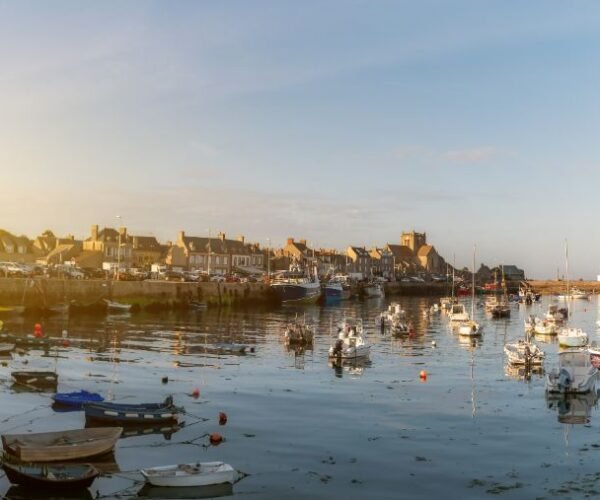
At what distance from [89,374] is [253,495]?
2466 cm

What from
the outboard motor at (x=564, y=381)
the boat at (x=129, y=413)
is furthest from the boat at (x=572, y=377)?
the boat at (x=129, y=413)

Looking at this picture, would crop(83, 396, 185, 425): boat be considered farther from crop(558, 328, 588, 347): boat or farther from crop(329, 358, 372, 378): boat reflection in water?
crop(558, 328, 588, 347): boat

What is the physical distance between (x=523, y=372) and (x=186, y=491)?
32.2 metres

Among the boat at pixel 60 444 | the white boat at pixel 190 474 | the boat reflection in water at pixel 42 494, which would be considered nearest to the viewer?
the boat reflection in water at pixel 42 494

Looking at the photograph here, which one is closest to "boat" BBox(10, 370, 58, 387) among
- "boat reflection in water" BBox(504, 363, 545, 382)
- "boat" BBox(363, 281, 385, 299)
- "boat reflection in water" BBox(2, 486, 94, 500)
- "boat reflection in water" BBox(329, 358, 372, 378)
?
"boat reflection in water" BBox(2, 486, 94, 500)

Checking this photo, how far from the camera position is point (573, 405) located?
37375mm

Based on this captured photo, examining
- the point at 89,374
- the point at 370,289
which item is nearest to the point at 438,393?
the point at 89,374

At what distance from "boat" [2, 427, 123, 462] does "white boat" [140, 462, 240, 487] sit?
2.59 meters

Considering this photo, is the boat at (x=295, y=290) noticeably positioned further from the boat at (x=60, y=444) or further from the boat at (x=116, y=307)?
Result: the boat at (x=60, y=444)

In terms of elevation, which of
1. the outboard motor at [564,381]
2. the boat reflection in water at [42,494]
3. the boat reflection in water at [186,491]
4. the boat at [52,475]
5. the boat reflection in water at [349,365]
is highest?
the outboard motor at [564,381]

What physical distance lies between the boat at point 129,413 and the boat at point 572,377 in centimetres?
2207

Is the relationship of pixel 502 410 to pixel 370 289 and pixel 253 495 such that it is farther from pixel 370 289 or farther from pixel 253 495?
pixel 370 289

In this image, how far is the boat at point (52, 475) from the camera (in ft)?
74.0

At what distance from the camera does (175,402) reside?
118 feet
